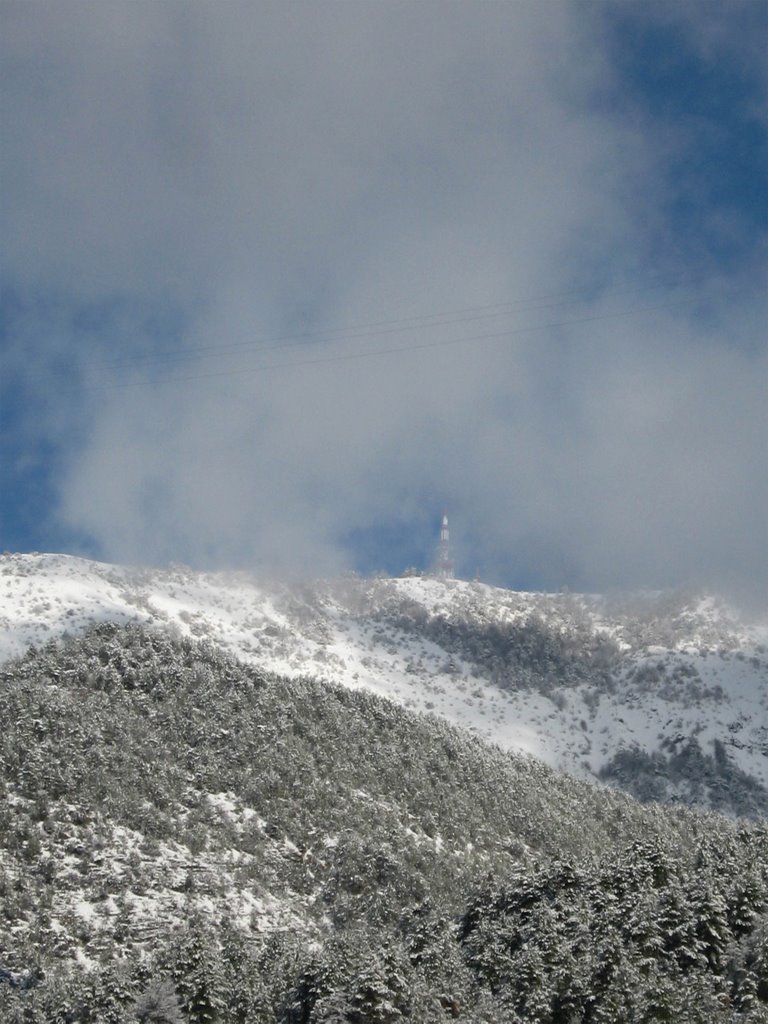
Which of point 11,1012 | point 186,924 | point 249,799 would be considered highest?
point 249,799

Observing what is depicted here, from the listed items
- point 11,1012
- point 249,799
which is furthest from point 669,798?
point 11,1012

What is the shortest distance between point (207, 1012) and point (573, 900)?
102 feet

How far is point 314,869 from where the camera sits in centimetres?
10031

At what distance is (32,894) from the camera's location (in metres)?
82.1

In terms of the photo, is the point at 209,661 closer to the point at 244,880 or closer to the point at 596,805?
the point at 244,880

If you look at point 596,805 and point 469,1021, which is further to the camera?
point 596,805

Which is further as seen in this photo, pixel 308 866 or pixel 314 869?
pixel 308 866

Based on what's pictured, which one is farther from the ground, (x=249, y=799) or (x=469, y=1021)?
(x=249, y=799)

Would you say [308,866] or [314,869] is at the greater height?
[308,866]

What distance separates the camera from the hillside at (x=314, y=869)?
208ft

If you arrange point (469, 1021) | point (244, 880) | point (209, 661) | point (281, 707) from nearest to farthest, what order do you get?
point (469, 1021) < point (244, 880) < point (281, 707) < point (209, 661)

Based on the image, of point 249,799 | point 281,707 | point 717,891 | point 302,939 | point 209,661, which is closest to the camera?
point 717,891

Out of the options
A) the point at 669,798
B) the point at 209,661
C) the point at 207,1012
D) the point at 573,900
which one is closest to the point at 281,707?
the point at 209,661

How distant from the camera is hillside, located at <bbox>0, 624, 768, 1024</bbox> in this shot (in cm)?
6344
